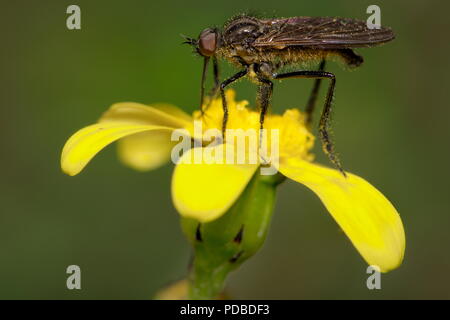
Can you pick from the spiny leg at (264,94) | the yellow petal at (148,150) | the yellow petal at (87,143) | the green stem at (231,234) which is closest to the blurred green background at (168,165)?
the yellow petal at (148,150)

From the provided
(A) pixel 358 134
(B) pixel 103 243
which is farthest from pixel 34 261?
(A) pixel 358 134

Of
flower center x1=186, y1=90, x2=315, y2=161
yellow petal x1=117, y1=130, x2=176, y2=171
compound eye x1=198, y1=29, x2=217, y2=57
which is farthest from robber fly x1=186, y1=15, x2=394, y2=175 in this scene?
yellow petal x1=117, y1=130, x2=176, y2=171

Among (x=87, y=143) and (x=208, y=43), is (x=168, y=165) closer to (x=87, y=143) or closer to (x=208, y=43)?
(x=208, y=43)

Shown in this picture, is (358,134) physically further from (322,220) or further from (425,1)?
(425,1)

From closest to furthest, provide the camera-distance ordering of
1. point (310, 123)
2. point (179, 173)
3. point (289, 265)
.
A: point (179, 173), point (310, 123), point (289, 265)

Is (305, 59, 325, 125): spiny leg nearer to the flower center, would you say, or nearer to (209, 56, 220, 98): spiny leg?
the flower center

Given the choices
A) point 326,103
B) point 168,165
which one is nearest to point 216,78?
point 326,103
